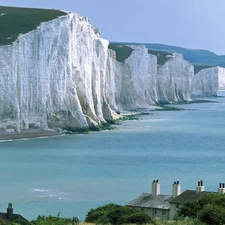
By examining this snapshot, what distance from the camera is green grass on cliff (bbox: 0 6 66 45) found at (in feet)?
216

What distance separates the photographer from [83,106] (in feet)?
243

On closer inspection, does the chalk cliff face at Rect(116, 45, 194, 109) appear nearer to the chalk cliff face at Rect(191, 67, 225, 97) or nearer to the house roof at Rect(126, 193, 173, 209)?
the chalk cliff face at Rect(191, 67, 225, 97)

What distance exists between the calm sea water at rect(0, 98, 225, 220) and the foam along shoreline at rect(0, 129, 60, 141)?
1219mm

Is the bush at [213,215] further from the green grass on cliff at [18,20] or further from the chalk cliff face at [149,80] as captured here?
the chalk cliff face at [149,80]

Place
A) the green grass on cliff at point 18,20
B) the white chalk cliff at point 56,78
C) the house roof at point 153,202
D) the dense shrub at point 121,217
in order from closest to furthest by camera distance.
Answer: the dense shrub at point 121,217, the house roof at point 153,202, the white chalk cliff at point 56,78, the green grass on cliff at point 18,20

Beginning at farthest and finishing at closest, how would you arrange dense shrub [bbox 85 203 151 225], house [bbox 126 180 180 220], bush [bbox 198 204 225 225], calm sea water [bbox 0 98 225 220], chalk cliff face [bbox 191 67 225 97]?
chalk cliff face [bbox 191 67 225 97], calm sea water [bbox 0 98 225 220], house [bbox 126 180 180 220], dense shrub [bbox 85 203 151 225], bush [bbox 198 204 225 225]

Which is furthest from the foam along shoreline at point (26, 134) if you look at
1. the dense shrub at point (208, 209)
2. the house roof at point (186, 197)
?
the dense shrub at point (208, 209)

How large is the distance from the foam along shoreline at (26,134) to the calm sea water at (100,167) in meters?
1.22

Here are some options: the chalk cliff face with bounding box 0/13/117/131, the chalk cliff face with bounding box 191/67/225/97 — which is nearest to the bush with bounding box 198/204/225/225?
the chalk cliff face with bounding box 0/13/117/131

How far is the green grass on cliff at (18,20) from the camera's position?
65.9 m

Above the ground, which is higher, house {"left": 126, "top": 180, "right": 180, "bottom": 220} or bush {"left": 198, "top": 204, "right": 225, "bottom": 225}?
bush {"left": 198, "top": 204, "right": 225, "bottom": 225}

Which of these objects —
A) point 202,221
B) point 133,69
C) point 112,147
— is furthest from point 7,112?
point 133,69

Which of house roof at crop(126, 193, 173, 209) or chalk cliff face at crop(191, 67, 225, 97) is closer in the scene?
house roof at crop(126, 193, 173, 209)

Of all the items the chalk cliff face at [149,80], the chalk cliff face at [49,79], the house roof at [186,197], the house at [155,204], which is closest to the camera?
the house roof at [186,197]
